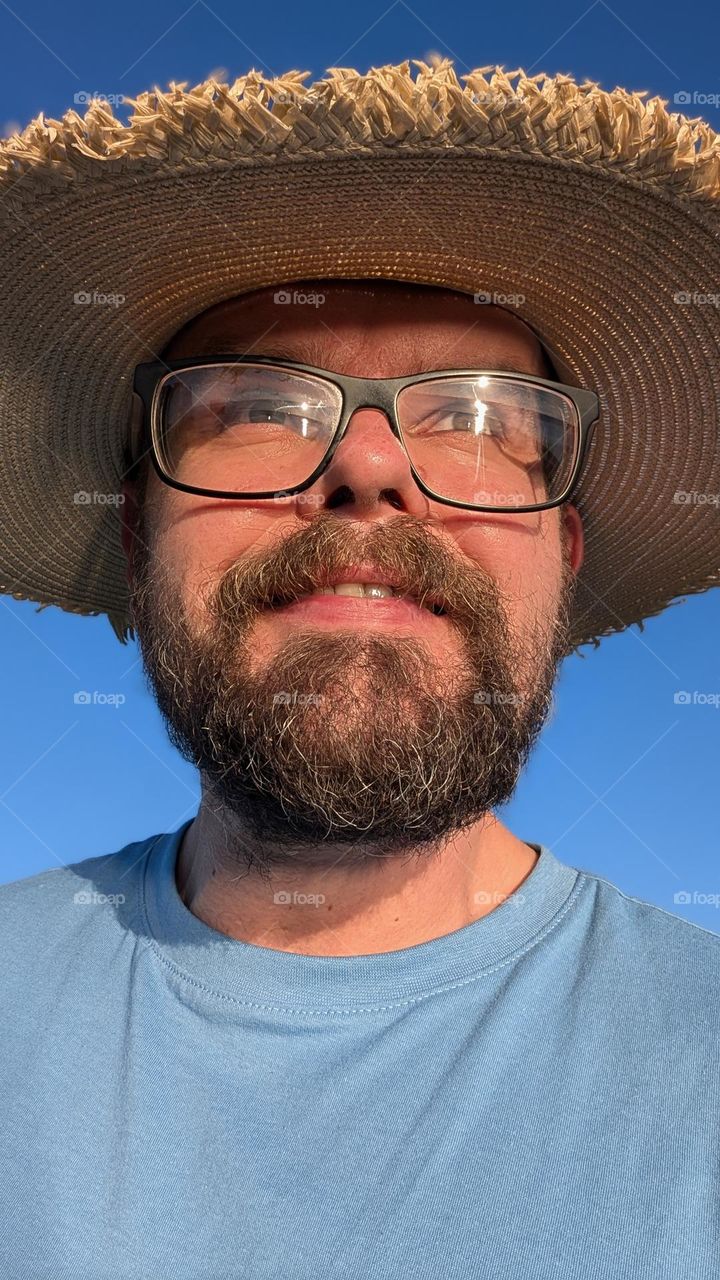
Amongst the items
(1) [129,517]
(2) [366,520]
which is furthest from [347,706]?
(1) [129,517]

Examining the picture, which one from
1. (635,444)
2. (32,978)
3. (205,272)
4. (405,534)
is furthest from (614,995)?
(205,272)

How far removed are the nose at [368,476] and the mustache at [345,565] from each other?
1.1 inches

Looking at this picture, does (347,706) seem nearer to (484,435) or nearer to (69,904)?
(484,435)

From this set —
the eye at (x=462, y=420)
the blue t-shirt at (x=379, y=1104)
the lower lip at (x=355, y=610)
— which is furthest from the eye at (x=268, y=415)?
the blue t-shirt at (x=379, y=1104)

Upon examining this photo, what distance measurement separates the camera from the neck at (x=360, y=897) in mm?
1579

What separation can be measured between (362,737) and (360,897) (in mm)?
314

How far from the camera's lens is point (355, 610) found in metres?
1.56

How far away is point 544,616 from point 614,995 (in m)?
0.69

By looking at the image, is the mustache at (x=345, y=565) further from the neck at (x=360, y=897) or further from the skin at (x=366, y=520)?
the neck at (x=360, y=897)

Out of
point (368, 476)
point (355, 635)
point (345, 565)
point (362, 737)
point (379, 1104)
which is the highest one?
point (368, 476)

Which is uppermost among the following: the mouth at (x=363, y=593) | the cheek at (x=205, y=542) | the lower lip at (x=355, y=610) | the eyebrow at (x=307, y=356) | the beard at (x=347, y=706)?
the eyebrow at (x=307, y=356)

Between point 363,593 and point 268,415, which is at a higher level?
point 268,415

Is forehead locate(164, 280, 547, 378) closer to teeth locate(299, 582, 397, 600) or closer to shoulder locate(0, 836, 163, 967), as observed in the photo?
teeth locate(299, 582, 397, 600)

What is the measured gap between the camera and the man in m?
1.22
